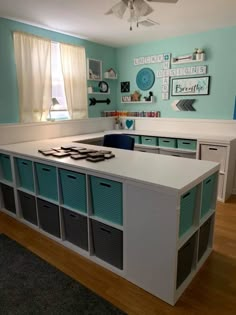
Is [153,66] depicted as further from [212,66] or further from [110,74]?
[212,66]

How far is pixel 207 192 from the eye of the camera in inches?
75.6

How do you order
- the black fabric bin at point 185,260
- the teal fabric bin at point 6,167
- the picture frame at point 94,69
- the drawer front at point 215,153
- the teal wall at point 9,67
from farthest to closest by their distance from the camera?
the picture frame at point 94,69, the drawer front at point 215,153, the teal wall at point 9,67, the teal fabric bin at point 6,167, the black fabric bin at point 185,260

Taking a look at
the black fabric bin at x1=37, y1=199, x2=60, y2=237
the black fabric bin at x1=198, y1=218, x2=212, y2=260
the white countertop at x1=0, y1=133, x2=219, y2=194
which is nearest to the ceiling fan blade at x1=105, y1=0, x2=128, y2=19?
the white countertop at x1=0, y1=133, x2=219, y2=194

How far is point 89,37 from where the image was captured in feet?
12.8

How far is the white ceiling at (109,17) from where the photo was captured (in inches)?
102

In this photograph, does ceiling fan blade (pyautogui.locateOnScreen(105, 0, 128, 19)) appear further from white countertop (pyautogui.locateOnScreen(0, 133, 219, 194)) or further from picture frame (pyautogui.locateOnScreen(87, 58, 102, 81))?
picture frame (pyautogui.locateOnScreen(87, 58, 102, 81))

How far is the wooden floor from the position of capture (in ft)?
5.22

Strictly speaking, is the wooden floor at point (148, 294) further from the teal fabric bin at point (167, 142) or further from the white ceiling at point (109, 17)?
the white ceiling at point (109, 17)

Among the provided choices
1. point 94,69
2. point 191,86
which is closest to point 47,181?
point 94,69

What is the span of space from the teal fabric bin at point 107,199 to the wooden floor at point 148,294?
0.46m

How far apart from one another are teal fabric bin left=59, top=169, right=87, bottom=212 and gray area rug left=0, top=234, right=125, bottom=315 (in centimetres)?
54

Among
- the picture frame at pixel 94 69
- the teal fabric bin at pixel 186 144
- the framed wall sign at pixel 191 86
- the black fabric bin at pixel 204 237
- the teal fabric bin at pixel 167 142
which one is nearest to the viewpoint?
the black fabric bin at pixel 204 237

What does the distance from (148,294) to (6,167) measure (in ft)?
6.89

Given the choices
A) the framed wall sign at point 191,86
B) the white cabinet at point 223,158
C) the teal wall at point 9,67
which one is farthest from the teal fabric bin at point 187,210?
the teal wall at point 9,67
